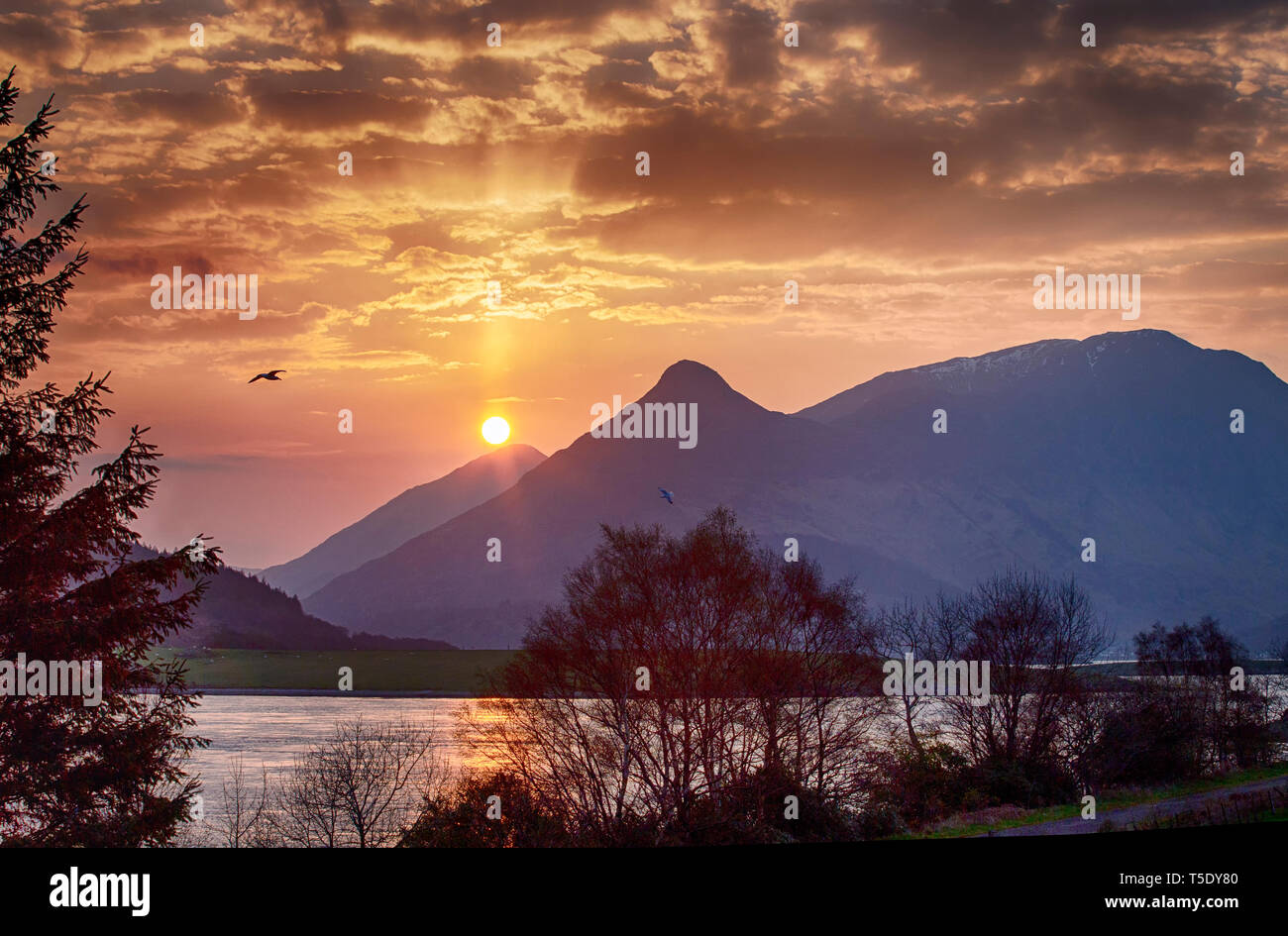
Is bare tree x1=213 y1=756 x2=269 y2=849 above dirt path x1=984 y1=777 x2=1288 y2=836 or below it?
below

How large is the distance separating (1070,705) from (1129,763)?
→ 4.06 meters

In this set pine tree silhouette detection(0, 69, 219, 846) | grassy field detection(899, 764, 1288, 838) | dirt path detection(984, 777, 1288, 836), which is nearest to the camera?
pine tree silhouette detection(0, 69, 219, 846)

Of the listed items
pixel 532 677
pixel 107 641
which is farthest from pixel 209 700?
pixel 107 641

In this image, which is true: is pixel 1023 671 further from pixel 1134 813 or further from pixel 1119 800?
pixel 1134 813

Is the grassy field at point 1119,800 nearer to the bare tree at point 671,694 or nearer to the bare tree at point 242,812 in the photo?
the bare tree at point 671,694

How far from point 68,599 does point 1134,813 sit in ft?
128

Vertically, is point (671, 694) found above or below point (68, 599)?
below

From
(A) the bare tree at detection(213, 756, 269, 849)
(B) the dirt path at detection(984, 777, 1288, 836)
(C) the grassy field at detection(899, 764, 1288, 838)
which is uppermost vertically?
(B) the dirt path at detection(984, 777, 1288, 836)

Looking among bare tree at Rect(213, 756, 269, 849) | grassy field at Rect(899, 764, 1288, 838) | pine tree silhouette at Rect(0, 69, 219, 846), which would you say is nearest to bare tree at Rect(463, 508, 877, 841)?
grassy field at Rect(899, 764, 1288, 838)

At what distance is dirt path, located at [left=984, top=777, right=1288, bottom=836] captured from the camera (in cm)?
3741

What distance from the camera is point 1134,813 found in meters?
41.8

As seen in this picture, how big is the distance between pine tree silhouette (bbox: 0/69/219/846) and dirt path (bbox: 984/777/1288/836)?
92.3 feet

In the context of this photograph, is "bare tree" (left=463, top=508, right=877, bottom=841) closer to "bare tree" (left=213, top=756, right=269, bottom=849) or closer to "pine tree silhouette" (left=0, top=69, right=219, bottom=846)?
"bare tree" (left=213, top=756, right=269, bottom=849)

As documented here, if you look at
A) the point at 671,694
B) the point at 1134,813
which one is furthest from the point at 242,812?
the point at 1134,813
